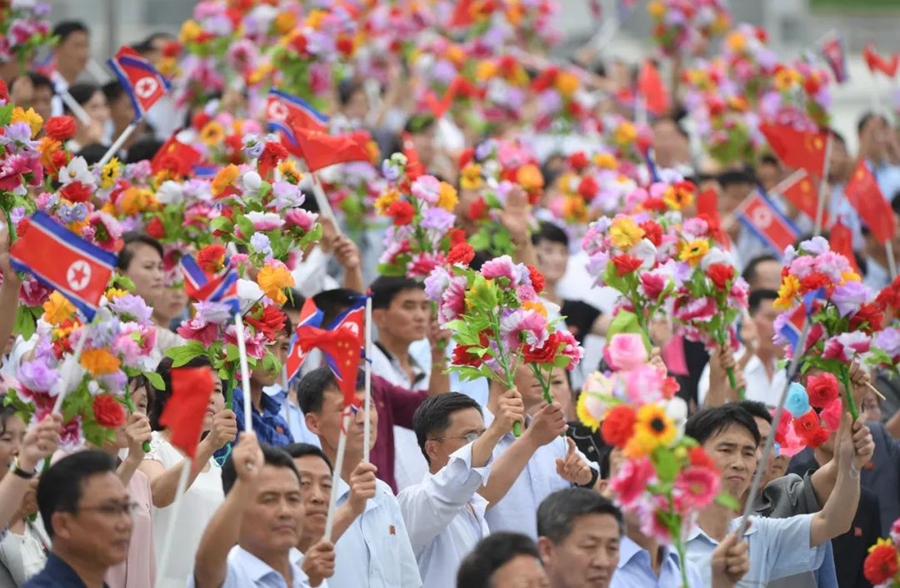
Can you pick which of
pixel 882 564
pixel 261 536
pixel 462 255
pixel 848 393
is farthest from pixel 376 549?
pixel 848 393

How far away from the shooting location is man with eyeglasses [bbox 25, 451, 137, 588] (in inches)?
228

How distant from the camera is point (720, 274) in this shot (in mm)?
8656

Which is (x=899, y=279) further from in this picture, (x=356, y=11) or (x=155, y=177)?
(x=356, y=11)

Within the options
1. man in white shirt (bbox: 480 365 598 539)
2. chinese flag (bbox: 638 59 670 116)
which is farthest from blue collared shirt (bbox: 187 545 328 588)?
chinese flag (bbox: 638 59 670 116)

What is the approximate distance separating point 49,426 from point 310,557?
3.33ft

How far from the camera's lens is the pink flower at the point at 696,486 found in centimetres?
567

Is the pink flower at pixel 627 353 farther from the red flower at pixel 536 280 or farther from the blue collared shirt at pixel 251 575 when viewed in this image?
the red flower at pixel 536 280

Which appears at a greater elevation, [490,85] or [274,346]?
[274,346]

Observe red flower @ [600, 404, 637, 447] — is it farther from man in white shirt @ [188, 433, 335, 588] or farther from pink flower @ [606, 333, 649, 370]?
man in white shirt @ [188, 433, 335, 588]

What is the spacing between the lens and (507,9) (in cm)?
1666

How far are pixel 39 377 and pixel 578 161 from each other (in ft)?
20.7

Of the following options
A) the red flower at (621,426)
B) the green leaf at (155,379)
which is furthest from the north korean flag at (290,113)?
the red flower at (621,426)

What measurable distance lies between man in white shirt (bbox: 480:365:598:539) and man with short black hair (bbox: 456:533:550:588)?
1.29 metres

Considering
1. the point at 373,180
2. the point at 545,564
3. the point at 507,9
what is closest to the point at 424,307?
the point at 373,180
